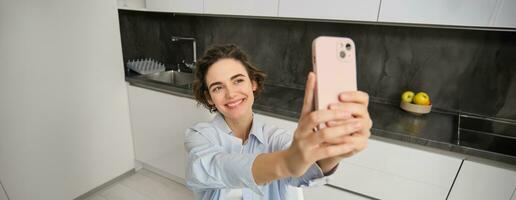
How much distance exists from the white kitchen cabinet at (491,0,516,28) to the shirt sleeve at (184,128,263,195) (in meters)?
1.07

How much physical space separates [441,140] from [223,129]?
866 mm

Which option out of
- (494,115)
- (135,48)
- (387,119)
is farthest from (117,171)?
(494,115)

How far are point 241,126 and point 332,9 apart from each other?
0.72 m

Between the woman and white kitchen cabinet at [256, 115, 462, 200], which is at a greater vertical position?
the woman

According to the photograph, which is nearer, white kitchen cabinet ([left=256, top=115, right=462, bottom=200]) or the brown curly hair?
the brown curly hair

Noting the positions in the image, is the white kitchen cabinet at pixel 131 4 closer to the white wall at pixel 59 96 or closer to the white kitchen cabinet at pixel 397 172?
the white wall at pixel 59 96

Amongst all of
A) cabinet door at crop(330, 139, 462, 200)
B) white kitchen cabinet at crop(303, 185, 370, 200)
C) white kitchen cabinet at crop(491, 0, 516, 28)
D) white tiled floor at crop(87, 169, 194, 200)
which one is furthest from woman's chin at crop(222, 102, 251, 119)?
white tiled floor at crop(87, 169, 194, 200)

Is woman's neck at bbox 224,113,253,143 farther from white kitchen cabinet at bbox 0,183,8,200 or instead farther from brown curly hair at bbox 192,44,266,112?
white kitchen cabinet at bbox 0,183,8,200

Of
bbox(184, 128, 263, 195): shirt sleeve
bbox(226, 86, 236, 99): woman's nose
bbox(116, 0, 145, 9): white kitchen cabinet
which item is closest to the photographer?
bbox(184, 128, 263, 195): shirt sleeve

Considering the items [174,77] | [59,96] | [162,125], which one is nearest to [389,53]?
[162,125]

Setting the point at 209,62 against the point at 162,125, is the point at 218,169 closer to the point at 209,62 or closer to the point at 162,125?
the point at 209,62

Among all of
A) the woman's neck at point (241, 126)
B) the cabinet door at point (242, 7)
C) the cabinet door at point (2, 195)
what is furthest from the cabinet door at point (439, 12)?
the cabinet door at point (2, 195)

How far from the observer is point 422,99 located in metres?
1.32

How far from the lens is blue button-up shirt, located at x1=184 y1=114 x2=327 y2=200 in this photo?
0.52 meters
